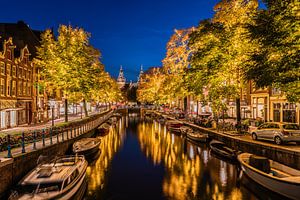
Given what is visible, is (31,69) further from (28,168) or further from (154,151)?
(28,168)

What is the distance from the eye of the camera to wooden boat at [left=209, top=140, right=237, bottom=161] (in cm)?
2555

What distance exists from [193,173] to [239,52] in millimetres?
A: 14674

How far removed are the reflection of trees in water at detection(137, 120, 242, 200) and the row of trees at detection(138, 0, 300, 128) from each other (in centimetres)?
717

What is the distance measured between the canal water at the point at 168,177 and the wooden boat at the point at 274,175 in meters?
0.67

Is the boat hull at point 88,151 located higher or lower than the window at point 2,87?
lower

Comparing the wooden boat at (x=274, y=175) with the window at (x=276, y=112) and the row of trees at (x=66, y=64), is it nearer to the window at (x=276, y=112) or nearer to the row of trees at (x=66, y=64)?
the window at (x=276, y=112)

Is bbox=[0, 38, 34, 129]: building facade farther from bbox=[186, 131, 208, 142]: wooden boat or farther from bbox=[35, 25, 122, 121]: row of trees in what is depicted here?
bbox=[186, 131, 208, 142]: wooden boat

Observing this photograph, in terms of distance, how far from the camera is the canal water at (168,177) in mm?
17594

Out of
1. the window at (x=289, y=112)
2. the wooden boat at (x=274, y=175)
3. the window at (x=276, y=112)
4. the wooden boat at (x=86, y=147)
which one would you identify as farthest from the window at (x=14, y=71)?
the window at (x=289, y=112)

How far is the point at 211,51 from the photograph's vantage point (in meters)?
32.1

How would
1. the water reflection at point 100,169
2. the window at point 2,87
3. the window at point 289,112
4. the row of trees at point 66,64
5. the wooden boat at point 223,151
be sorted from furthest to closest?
the row of trees at point 66,64 < the window at point 289,112 < the window at point 2,87 < the wooden boat at point 223,151 < the water reflection at point 100,169

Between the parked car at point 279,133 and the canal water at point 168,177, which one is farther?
the parked car at point 279,133

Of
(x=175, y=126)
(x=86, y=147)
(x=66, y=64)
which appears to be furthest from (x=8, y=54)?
(x=175, y=126)

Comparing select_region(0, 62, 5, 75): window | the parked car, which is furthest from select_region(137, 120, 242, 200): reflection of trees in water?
select_region(0, 62, 5, 75): window
